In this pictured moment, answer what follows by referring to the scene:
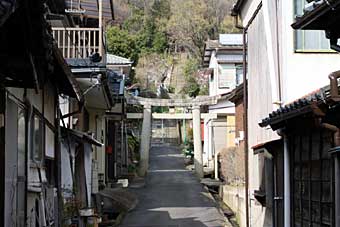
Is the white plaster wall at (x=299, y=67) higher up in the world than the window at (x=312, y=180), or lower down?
higher up

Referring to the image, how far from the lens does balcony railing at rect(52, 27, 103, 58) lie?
57.7ft

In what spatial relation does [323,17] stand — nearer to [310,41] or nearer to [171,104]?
[310,41]

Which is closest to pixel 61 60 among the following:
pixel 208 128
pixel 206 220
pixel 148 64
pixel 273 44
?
pixel 273 44

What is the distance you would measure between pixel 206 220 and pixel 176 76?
3987cm

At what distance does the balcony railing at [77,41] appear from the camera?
692 inches

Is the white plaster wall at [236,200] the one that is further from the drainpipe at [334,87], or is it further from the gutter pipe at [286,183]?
the drainpipe at [334,87]

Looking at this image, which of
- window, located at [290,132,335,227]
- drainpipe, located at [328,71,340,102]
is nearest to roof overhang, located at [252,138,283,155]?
window, located at [290,132,335,227]

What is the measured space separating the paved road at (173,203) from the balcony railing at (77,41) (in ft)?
20.8

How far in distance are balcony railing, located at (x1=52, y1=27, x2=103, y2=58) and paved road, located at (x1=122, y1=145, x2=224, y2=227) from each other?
6.33 meters

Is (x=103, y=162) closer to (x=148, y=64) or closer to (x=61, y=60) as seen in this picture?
(x=61, y=60)

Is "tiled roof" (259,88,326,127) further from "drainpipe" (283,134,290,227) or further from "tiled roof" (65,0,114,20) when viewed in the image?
"tiled roof" (65,0,114,20)

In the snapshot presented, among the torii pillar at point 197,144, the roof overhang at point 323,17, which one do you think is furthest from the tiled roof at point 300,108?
the torii pillar at point 197,144

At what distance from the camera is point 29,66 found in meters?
6.20

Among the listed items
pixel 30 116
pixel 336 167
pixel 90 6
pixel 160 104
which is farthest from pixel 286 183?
pixel 160 104
